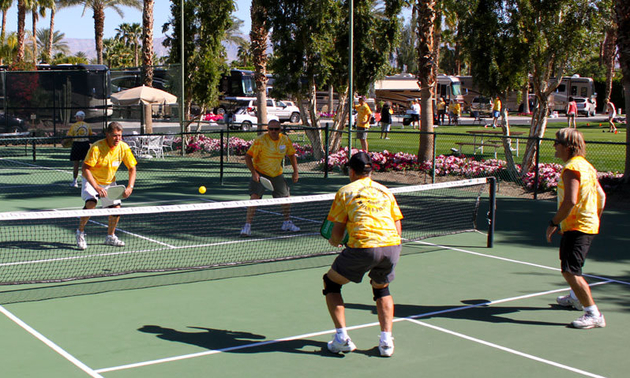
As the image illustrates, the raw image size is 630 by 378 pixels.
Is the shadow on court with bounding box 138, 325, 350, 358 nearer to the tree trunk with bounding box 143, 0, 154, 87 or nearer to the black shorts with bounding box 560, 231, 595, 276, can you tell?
the black shorts with bounding box 560, 231, 595, 276

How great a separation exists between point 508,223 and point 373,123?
3384cm

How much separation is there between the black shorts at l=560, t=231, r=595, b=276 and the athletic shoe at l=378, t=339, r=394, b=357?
6.41 ft

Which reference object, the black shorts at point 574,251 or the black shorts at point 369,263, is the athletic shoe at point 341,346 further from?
the black shorts at point 574,251

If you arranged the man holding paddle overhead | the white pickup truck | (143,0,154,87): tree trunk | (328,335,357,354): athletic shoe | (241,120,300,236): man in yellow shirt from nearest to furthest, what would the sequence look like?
(328,335,357,354): athletic shoe → the man holding paddle overhead → (241,120,300,236): man in yellow shirt → (143,0,154,87): tree trunk → the white pickup truck

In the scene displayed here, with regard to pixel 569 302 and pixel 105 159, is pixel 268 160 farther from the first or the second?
pixel 569 302

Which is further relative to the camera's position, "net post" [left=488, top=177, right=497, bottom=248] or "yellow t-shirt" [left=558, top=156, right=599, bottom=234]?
"net post" [left=488, top=177, right=497, bottom=248]

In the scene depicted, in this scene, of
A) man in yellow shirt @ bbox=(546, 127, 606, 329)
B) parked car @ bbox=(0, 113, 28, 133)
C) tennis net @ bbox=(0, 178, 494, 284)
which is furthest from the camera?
parked car @ bbox=(0, 113, 28, 133)

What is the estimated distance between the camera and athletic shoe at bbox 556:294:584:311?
7.26m

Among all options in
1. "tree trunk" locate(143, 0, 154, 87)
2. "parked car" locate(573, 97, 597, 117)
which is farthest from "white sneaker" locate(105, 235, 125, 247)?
"parked car" locate(573, 97, 597, 117)

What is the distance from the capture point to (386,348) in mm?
5750

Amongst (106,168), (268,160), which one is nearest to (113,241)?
(106,168)

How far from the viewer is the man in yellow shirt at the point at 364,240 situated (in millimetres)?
5582

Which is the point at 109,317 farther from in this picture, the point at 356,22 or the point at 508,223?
the point at 356,22

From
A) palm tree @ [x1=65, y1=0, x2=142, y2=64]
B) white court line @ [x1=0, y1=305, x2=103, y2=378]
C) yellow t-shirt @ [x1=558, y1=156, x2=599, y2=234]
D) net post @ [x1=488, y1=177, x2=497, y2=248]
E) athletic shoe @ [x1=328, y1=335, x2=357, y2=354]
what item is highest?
palm tree @ [x1=65, y1=0, x2=142, y2=64]
